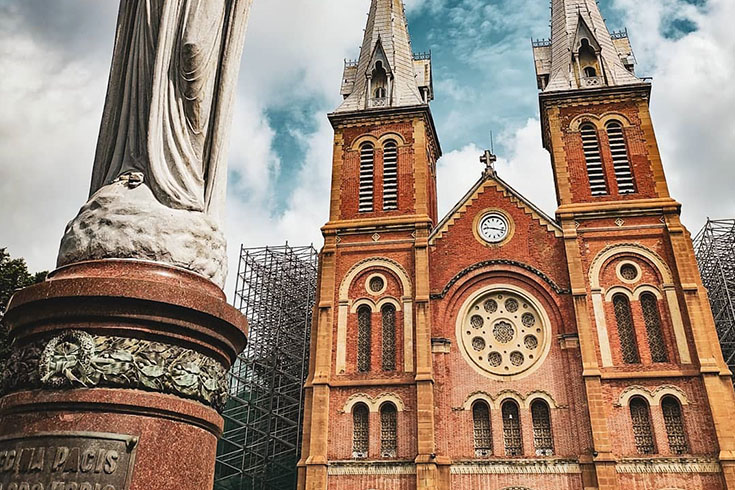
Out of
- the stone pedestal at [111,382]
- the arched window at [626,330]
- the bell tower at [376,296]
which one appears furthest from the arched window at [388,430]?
the stone pedestal at [111,382]

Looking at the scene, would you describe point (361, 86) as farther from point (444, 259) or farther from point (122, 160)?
point (122, 160)

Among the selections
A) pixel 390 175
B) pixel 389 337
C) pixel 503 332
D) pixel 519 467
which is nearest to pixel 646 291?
pixel 503 332

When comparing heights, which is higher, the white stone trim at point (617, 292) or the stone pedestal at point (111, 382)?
the white stone trim at point (617, 292)

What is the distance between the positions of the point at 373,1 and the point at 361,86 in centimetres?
702

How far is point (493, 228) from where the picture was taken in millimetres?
23875

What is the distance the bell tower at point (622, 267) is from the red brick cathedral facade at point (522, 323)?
0.06 metres

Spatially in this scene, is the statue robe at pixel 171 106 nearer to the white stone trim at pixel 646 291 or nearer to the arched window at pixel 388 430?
the arched window at pixel 388 430

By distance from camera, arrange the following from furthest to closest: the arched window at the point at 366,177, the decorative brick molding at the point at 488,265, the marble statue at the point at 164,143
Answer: the arched window at the point at 366,177 → the decorative brick molding at the point at 488,265 → the marble statue at the point at 164,143

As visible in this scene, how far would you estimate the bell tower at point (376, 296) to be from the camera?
20297mm

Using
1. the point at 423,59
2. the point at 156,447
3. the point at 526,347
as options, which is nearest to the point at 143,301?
the point at 156,447

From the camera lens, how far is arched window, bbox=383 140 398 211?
25.1 metres

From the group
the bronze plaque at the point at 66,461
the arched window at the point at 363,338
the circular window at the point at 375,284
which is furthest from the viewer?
the circular window at the point at 375,284

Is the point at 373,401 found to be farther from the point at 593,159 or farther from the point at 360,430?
the point at 593,159

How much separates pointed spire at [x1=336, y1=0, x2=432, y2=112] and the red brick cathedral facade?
3.69 ft
